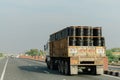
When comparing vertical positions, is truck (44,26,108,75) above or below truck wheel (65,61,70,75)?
above

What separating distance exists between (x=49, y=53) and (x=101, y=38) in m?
9.56

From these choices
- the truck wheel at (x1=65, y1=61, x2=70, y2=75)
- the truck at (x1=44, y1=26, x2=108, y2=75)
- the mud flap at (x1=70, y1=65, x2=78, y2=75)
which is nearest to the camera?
the mud flap at (x1=70, y1=65, x2=78, y2=75)

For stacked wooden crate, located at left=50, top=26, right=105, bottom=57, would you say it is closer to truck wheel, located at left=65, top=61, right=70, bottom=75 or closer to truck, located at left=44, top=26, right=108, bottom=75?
truck, located at left=44, top=26, right=108, bottom=75

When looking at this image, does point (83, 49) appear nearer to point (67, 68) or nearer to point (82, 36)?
point (82, 36)

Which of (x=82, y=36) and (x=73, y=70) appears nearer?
(x=73, y=70)

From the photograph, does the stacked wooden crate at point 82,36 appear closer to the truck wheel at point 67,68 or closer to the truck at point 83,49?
the truck at point 83,49

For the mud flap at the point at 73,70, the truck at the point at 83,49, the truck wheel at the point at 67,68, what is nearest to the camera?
the mud flap at the point at 73,70

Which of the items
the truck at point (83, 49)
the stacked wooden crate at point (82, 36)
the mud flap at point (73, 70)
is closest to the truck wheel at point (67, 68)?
the truck at point (83, 49)

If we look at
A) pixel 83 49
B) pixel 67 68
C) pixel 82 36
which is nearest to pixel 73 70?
pixel 67 68

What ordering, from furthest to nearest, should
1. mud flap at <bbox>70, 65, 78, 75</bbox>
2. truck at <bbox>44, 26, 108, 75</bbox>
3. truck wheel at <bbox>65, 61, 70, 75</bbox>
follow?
1. truck wheel at <bbox>65, 61, 70, 75</bbox>
2. truck at <bbox>44, 26, 108, 75</bbox>
3. mud flap at <bbox>70, 65, 78, 75</bbox>

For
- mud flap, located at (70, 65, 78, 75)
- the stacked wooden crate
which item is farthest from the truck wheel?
the stacked wooden crate

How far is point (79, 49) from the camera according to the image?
26.8 meters

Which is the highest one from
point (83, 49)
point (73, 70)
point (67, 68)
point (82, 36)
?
point (82, 36)

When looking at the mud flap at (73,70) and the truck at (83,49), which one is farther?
the truck at (83,49)
